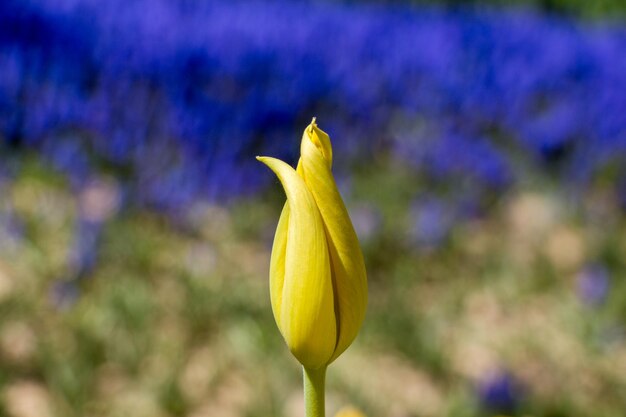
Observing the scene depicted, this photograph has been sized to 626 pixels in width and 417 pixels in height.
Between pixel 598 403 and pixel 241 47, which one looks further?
pixel 241 47

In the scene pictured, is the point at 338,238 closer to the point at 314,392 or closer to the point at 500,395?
the point at 314,392

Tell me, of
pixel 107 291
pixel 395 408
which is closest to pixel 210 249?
pixel 107 291

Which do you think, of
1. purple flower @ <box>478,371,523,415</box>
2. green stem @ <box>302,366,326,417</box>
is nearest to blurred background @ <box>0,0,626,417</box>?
purple flower @ <box>478,371,523,415</box>

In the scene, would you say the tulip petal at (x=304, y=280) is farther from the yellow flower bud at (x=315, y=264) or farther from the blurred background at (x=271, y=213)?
the blurred background at (x=271, y=213)

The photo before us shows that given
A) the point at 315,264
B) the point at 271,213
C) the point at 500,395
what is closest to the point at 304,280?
the point at 315,264

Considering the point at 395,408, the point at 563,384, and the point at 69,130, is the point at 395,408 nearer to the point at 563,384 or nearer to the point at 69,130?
the point at 563,384

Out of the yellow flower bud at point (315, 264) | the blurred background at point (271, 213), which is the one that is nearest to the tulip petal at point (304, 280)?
the yellow flower bud at point (315, 264)

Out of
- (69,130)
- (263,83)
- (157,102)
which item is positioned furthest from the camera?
(263,83)

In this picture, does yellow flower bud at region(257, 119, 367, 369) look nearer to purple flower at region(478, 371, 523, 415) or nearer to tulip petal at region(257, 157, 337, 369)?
tulip petal at region(257, 157, 337, 369)
